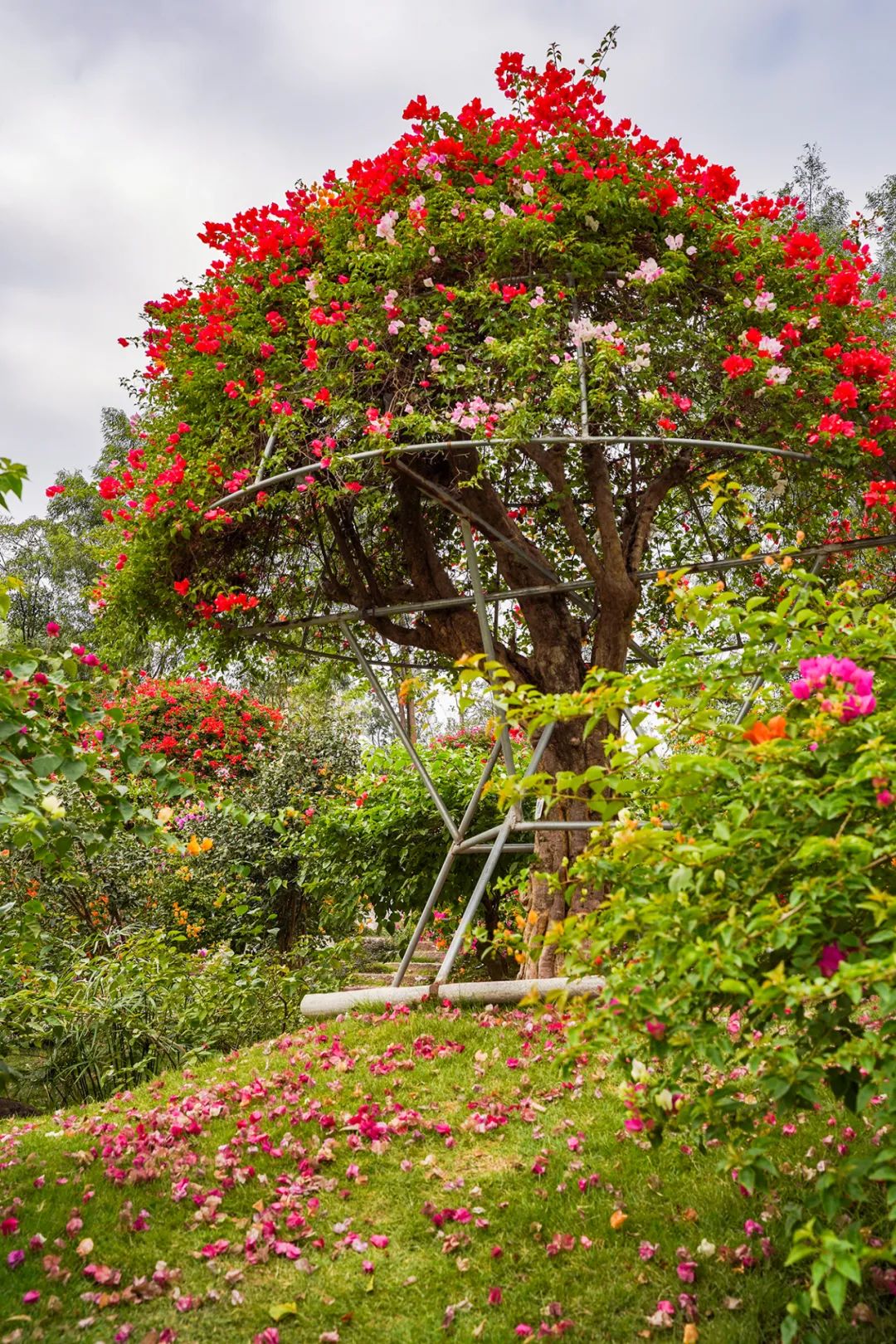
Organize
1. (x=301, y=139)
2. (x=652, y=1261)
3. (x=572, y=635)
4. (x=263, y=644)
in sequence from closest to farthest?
(x=652, y=1261) → (x=572, y=635) → (x=263, y=644) → (x=301, y=139)

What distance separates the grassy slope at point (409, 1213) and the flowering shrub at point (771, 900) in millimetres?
586

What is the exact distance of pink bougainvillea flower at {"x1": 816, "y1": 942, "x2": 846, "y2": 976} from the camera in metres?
1.68

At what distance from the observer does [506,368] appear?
4.48m

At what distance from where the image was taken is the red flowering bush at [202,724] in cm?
1278

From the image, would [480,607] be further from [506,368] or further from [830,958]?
[830,958]

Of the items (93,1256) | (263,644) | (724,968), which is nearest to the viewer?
(724,968)

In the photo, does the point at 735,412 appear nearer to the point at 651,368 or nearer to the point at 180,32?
the point at 651,368

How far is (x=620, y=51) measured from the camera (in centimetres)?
487

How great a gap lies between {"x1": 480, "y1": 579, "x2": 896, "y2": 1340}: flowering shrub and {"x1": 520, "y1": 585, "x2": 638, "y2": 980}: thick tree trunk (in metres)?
2.93

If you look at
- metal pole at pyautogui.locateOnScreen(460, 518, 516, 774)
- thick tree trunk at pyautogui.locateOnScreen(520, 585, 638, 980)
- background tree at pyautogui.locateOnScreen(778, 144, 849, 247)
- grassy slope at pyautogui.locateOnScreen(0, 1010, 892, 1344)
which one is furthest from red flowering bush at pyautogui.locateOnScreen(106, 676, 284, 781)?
background tree at pyautogui.locateOnScreen(778, 144, 849, 247)

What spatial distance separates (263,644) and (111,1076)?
109 inches

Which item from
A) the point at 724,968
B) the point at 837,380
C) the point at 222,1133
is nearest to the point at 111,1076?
the point at 222,1133

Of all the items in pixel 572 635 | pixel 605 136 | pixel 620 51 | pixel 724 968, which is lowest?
pixel 724 968

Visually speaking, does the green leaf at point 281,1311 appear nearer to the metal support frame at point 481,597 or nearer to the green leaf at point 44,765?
the green leaf at point 44,765
